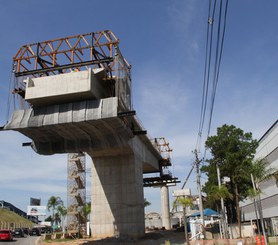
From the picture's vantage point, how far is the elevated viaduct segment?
2647 centimetres

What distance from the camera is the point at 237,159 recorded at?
165 feet

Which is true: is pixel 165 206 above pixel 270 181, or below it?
below

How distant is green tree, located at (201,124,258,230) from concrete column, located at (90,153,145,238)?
16.5 meters

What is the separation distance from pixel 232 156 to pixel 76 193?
80.7ft

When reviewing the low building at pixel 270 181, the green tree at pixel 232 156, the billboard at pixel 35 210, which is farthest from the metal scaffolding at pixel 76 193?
the billboard at pixel 35 210

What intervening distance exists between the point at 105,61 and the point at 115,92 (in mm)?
2726

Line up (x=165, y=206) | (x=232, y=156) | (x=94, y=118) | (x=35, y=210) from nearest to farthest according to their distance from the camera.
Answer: (x=94, y=118), (x=232, y=156), (x=165, y=206), (x=35, y=210)

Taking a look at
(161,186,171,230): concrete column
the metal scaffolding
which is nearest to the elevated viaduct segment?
the metal scaffolding

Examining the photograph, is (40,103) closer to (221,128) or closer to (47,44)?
(47,44)

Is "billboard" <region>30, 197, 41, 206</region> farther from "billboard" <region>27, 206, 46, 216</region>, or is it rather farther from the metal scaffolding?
the metal scaffolding

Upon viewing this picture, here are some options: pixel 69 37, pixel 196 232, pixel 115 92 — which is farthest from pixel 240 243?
pixel 69 37

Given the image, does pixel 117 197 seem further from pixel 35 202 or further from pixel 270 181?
pixel 35 202

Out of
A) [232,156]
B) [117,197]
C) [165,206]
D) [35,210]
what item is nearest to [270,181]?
[232,156]

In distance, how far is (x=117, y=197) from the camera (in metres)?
37.1
